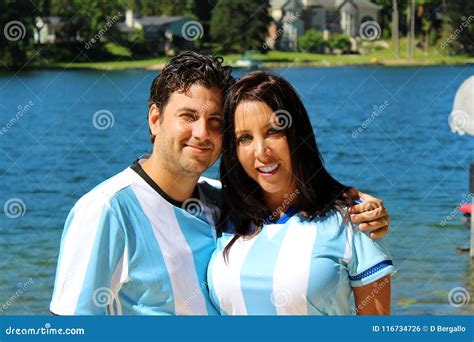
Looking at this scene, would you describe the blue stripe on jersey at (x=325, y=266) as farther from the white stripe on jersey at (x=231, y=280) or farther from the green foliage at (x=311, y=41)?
the green foliage at (x=311, y=41)

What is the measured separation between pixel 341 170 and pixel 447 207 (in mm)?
4198

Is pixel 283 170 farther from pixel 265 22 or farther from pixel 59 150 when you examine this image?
pixel 265 22

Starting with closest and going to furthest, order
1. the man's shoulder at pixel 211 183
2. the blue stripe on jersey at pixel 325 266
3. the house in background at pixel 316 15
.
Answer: the blue stripe on jersey at pixel 325 266 < the man's shoulder at pixel 211 183 < the house in background at pixel 316 15

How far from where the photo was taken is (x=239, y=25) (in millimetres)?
30438

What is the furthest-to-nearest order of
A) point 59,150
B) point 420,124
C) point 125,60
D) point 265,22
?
point 125,60
point 265,22
point 420,124
point 59,150

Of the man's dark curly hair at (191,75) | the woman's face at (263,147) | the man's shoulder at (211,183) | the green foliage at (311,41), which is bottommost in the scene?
the green foliage at (311,41)

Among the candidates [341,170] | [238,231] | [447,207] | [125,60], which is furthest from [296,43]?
[238,231]

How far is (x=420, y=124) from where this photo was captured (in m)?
22.7

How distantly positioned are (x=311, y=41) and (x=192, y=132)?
1235 inches

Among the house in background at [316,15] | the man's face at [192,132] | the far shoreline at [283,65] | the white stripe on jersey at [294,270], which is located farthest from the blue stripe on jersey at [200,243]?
the far shoreline at [283,65]

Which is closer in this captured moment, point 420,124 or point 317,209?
point 317,209

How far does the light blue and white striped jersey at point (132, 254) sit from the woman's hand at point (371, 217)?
0.44 m

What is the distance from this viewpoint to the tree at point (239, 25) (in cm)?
2914

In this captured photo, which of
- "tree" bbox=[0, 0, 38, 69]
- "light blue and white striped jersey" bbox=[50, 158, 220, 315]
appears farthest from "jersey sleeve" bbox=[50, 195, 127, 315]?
"tree" bbox=[0, 0, 38, 69]
